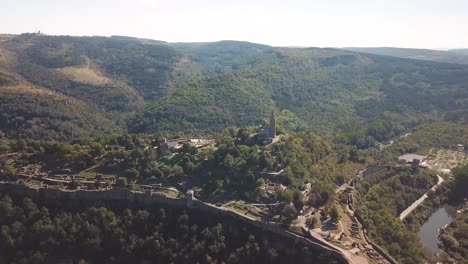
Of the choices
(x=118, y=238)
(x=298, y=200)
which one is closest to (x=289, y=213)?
(x=298, y=200)

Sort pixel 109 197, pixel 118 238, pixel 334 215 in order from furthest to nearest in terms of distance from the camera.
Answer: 1. pixel 109 197
2. pixel 118 238
3. pixel 334 215

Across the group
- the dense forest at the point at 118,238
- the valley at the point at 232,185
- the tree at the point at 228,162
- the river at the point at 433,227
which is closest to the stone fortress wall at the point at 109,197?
the valley at the point at 232,185

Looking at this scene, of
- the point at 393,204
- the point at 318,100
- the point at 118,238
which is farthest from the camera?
the point at 318,100

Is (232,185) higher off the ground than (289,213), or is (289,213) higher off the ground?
(289,213)

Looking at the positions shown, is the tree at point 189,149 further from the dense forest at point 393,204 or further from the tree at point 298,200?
the dense forest at point 393,204

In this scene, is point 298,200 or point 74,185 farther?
point 74,185

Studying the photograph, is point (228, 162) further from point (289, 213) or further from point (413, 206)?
point (413, 206)

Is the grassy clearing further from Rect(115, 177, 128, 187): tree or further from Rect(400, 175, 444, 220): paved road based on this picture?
Rect(400, 175, 444, 220): paved road

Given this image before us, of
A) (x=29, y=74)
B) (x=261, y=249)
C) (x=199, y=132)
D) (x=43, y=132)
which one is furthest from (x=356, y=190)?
(x=29, y=74)

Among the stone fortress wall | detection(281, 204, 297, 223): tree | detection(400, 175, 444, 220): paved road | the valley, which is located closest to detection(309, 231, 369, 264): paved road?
the valley

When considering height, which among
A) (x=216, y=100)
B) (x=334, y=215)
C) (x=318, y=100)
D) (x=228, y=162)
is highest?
(x=228, y=162)
